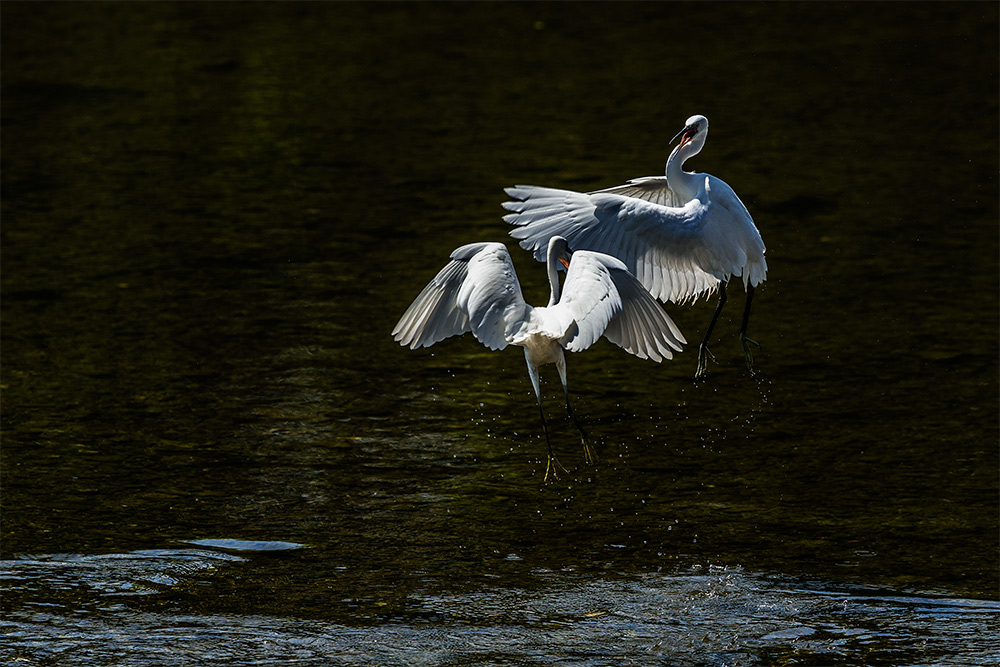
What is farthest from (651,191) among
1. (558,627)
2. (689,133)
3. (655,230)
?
(558,627)

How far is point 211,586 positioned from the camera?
5.11 m

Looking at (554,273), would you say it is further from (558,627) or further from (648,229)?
(558,627)

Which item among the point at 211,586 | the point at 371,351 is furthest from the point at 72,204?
the point at 211,586

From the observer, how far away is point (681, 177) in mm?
5980

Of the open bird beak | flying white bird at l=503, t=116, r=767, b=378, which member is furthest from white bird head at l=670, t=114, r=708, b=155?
flying white bird at l=503, t=116, r=767, b=378

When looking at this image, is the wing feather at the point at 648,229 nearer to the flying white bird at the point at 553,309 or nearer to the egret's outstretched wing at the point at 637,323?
the flying white bird at the point at 553,309

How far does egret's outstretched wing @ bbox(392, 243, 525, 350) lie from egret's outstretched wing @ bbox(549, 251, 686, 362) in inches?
7.7

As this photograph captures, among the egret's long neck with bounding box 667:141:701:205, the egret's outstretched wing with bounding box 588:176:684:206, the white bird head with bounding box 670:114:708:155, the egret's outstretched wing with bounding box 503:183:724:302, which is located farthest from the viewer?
the egret's outstretched wing with bounding box 588:176:684:206

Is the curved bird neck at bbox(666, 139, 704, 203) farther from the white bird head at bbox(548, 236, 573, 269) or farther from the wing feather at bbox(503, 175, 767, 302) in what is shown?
the white bird head at bbox(548, 236, 573, 269)

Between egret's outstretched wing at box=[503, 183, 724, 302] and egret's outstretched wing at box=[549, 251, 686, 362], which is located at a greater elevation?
egret's outstretched wing at box=[503, 183, 724, 302]

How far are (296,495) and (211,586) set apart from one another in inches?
32.1

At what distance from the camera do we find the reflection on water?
4621mm

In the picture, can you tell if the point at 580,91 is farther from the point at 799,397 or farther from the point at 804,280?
the point at 799,397

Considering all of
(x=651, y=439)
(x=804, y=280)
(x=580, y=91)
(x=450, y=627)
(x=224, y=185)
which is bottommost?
(x=450, y=627)
